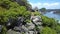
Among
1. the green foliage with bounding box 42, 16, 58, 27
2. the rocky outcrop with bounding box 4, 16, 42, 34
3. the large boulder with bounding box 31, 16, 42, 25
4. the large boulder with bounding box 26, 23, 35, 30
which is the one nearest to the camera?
the rocky outcrop with bounding box 4, 16, 42, 34

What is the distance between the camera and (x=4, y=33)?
30.3 ft

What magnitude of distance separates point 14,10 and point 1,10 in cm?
63

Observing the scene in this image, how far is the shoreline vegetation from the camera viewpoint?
9288 mm

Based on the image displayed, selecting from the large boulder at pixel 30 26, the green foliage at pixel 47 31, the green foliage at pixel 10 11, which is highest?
the green foliage at pixel 10 11

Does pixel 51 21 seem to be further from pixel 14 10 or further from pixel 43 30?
pixel 14 10

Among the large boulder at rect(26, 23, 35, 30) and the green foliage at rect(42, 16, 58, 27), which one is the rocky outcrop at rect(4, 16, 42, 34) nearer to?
the large boulder at rect(26, 23, 35, 30)

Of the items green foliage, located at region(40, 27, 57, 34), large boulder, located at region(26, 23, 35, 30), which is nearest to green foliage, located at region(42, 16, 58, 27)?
green foliage, located at region(40, 27, 57, 34)

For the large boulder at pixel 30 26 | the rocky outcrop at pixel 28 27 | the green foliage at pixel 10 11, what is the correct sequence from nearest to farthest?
the green foliage at pixel 10 11, the rocky outcrop at pixel 28 27, the large boulder at pixel 30 26

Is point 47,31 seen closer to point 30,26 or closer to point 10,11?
point 30,26

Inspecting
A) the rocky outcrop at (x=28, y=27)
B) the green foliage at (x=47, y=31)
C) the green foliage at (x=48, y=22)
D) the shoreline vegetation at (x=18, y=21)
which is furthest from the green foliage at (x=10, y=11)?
the green foliage at (x=48, y=22)

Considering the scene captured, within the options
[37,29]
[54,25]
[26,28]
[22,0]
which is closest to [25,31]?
[26,28]

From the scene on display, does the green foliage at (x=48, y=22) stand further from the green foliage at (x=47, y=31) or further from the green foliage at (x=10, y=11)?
the green foliage at (x=10, y=11)

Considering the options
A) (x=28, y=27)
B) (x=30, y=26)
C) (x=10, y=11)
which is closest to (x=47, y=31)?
(x=30, y=26)

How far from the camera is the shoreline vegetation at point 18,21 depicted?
9.29 metres
